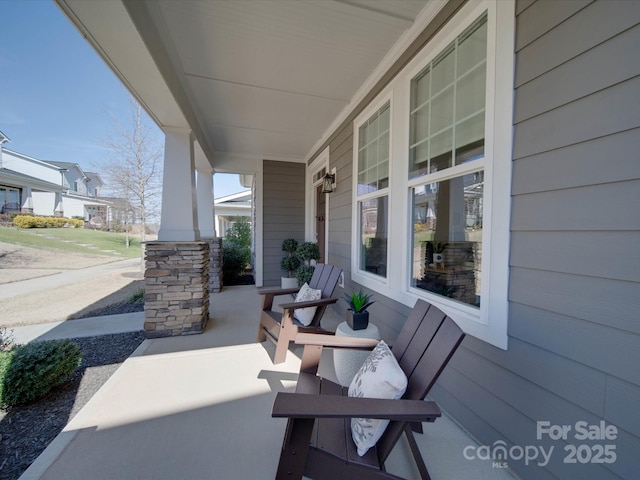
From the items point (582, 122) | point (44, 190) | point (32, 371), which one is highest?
point (44, 190)

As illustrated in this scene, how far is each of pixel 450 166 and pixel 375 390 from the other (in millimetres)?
1610

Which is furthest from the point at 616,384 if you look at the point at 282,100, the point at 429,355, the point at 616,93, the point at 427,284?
the point at 282,100

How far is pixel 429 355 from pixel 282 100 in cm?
352

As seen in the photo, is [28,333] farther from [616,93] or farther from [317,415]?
[616,93]

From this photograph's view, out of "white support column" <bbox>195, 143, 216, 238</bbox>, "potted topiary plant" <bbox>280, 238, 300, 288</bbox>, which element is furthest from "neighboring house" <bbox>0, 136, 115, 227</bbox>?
"potted topiary plant" <bbox>280, 238, 300, 288</bbox>

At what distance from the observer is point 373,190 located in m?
3.09

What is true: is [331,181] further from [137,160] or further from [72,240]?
[72,240]

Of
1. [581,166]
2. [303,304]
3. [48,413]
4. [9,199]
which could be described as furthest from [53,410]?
[9,199]

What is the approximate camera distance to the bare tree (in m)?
7.36

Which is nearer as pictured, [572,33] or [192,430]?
[572,33]

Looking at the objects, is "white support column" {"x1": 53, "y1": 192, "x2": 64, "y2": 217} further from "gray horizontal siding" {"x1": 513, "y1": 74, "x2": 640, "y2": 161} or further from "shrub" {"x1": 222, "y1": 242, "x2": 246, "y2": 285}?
"gray horizontal siding" {"x1": 513, "y1": 74, "x2": 640, "y2": 161}

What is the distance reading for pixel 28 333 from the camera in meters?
3.12

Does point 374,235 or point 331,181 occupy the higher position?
point 331,181

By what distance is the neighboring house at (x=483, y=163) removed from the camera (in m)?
1.03
